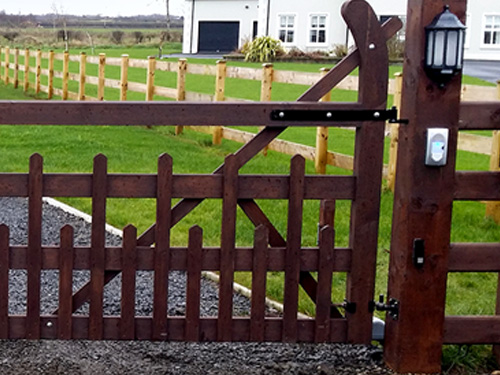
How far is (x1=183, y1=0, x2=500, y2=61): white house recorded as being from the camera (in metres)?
41.6

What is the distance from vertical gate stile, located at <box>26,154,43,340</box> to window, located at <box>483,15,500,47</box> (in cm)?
3961

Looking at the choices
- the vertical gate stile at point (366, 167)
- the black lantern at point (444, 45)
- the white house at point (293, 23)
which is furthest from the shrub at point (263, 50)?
the black lantern at point (444, 45)

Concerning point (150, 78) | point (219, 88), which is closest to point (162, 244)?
point (219, 88)

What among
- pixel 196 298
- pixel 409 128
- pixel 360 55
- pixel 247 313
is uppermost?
pixel 360 55

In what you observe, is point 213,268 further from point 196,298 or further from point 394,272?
point 394,272

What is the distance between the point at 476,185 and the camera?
4.46 meters

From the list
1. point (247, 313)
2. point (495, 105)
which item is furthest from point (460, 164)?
point (495, 105)

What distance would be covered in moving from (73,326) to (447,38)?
7.44 ft

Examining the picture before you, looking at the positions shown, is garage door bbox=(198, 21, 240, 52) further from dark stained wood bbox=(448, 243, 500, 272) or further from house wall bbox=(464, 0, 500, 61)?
dark stained wood bbox=(448, 243, 500, 272)

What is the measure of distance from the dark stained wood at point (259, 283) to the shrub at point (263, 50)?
3621cm

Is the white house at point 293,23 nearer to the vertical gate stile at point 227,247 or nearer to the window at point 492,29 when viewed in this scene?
the window at point 492,29

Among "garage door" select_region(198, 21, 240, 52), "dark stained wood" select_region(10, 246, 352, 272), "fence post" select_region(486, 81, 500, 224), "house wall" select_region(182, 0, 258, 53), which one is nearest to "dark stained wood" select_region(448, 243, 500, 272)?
"dark stained wood" select_region(10, 246, 352, 272)

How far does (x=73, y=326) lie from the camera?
4473 mm

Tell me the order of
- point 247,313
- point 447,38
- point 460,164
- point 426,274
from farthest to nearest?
point 460,164 < point 247,313 < point 426,274 < point 447,38
